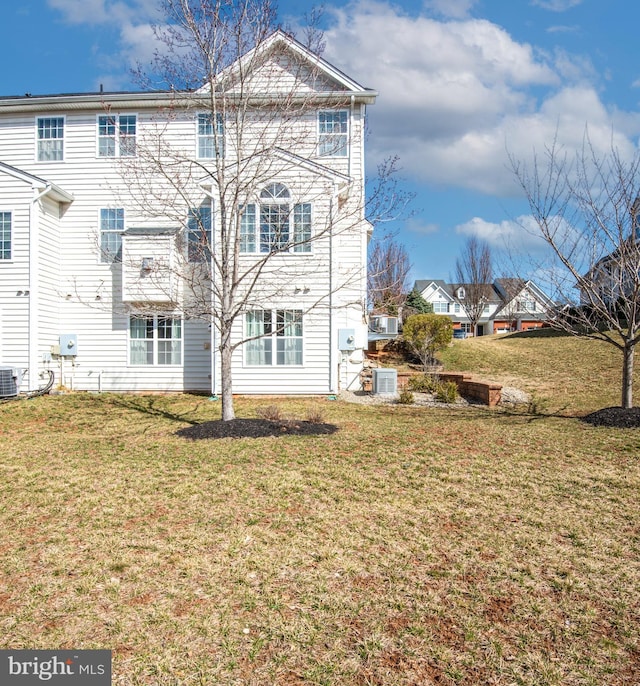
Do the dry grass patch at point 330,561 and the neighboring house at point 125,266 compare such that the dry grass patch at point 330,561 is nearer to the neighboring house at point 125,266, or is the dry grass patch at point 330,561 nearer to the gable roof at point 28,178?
the neighboring house at point 125,266

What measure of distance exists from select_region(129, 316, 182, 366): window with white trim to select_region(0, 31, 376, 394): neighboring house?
0.03 metres

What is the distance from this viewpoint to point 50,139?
15883 millimetres

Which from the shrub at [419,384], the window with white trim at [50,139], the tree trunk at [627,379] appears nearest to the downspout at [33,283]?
the window with white trim at [50,139]

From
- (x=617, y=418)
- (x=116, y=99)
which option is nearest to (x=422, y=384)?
(x=617, y=418)

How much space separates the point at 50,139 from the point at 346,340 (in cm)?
1045

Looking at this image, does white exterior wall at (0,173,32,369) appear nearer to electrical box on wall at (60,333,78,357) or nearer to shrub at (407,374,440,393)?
electrical box on wall at (60,333,78,357)

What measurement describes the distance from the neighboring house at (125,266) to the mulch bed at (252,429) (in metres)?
4.83

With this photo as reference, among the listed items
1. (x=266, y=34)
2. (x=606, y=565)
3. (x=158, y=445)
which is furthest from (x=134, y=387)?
(x=606, y=565)

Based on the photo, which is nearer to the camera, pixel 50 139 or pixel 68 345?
pixel 68 345

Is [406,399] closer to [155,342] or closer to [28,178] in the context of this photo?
[155,342]

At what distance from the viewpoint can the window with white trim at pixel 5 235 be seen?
14.5 m

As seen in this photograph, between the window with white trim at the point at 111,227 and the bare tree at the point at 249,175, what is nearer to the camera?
the bare tree at the point at 249,175

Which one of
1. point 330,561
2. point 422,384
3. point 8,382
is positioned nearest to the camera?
point 330,561

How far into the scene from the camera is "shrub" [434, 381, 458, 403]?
43.7 ft
